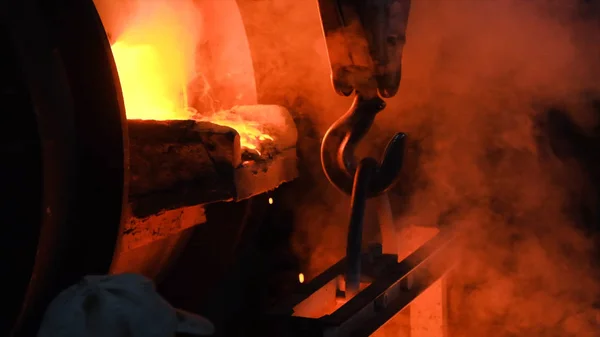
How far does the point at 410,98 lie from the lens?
2.86m

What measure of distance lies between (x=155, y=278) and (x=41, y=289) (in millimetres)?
1064

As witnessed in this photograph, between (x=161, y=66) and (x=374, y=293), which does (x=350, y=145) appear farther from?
(x=161, y=66)

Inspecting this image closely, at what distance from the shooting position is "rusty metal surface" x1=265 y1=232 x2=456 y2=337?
152cm

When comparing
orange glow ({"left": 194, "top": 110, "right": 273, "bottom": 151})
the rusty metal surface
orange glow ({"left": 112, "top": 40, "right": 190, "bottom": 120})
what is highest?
orange glow ({"left": 112, "top": 40, "right": 190, "bottom": 120})

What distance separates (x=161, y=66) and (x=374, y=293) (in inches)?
65.1

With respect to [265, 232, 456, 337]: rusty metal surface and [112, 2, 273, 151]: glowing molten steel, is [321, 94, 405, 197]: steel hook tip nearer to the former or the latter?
[265, 232, 456, 337]: rusty metal surface

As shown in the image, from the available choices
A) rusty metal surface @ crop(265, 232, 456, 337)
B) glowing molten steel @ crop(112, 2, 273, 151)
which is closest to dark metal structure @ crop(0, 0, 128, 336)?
rusty metal surface @ crop(265, 232, 456, 337)

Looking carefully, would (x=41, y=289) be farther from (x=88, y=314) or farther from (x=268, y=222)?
(x=268, y=222)

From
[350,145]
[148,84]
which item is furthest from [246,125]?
[350,145]

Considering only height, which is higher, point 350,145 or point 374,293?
point 350,145

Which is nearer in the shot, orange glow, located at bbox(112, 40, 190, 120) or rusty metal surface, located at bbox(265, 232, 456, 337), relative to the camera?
rusty metal surface, located at bbox(265, 232, 456, 337)

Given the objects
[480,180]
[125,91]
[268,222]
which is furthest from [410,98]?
[125,91]

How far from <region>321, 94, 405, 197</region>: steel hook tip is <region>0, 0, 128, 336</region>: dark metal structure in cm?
64

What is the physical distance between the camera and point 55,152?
1.57m
